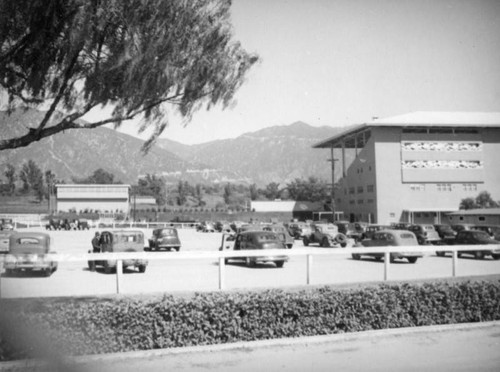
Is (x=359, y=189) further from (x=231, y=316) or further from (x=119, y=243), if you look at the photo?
(x=231, y=316)

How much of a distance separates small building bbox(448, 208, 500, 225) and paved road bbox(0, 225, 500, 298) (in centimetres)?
2778

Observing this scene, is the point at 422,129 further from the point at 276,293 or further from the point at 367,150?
the point at 276,293

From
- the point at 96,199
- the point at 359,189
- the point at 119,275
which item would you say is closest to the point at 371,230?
the point at 119,275

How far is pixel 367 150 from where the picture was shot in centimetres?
6794

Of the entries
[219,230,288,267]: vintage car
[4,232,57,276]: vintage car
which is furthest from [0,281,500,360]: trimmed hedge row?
[219,230,288,267]: vintage car

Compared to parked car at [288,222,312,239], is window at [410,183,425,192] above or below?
above

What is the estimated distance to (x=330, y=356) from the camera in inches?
250

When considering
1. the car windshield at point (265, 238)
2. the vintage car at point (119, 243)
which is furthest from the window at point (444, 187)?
→ the vintage car at point (119, 243)

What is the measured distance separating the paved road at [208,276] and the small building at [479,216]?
2778 cm

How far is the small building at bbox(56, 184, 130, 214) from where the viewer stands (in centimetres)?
9394

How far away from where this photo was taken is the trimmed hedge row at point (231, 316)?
240 inches

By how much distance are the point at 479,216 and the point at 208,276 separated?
136 ft

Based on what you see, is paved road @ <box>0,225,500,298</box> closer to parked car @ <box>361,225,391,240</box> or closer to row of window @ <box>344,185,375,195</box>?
parked car @ <box>361,225,391,240</box>

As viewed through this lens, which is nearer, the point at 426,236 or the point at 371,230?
the point at 426,236
